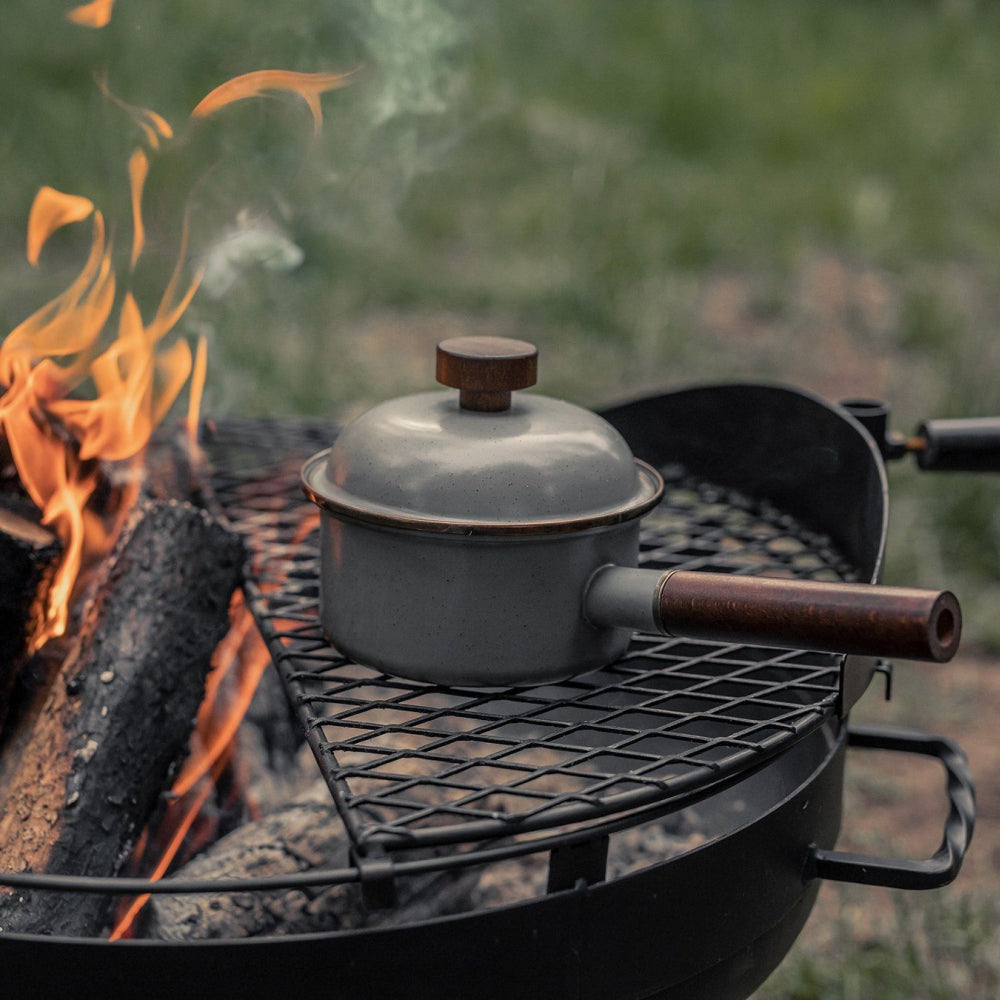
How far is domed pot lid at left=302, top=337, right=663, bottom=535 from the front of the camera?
4.26ft

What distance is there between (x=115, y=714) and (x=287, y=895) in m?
0.39

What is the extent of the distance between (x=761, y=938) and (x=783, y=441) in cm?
77

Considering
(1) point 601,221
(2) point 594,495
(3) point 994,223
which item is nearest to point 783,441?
(2) point 594,495

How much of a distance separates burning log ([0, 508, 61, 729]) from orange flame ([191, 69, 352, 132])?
642 mm

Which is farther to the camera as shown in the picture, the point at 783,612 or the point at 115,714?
the point at 115,714

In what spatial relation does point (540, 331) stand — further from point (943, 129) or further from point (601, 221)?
point (943, 129)

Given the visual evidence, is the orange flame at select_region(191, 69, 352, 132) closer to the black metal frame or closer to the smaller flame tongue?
the smaller flame tongue

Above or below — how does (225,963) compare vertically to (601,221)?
below

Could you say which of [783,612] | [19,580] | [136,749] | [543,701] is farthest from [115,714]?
[783,612]

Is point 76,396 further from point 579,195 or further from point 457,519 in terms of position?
point 579,195

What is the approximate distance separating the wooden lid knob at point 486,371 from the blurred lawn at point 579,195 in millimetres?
1203

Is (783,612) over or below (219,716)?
over

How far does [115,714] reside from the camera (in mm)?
1508

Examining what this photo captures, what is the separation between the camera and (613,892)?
1190mm
